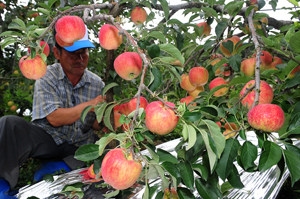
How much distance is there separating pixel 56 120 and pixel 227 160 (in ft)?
4.59

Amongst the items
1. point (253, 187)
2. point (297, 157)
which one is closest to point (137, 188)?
point (253, 187)

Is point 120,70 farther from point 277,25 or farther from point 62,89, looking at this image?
point 62,89

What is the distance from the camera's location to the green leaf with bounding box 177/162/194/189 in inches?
21.0

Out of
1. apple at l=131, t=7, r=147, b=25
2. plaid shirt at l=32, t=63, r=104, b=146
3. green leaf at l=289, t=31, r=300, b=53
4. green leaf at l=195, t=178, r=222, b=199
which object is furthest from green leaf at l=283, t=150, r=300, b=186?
plaid shirt at l=32, t=63, r=104, b=146

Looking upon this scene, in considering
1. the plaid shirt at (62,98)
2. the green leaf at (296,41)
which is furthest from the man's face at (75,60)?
the green leaf at (296,41)

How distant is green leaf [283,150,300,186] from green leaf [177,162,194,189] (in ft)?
0.72

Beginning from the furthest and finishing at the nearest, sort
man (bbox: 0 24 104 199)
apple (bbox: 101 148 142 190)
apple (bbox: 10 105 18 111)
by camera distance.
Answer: apple (bbox: 10 105 18 111) → man (bbox: 0 24 104 199) → apple (bbox: 101 148 142 190)

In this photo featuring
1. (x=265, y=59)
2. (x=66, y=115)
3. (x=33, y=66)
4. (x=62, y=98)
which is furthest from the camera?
(x=62, y=98)

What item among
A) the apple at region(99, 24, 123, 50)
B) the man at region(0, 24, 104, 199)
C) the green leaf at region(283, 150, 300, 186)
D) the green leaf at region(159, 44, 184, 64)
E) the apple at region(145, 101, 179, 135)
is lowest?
the man at region(0, 24, 104, 199)

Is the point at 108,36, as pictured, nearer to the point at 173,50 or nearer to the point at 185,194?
the point at 173,50

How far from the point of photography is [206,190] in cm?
60

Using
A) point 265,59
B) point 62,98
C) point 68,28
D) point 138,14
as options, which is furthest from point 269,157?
point 62,98

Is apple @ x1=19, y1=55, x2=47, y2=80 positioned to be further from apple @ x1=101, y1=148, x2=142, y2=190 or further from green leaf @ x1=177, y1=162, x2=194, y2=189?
green leaf @ x1=177, y1=162, x2=194, y2=189

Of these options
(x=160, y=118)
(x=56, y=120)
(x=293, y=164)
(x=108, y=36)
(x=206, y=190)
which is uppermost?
(x=108, y=36)
